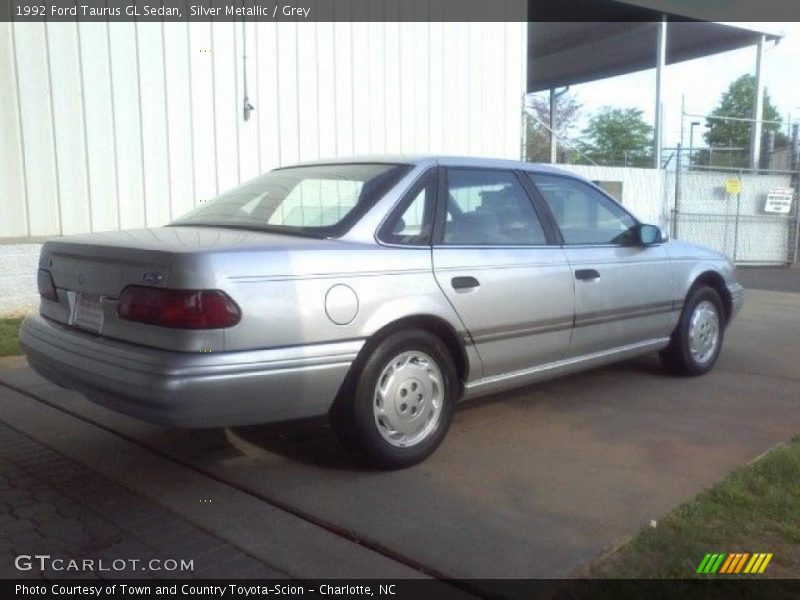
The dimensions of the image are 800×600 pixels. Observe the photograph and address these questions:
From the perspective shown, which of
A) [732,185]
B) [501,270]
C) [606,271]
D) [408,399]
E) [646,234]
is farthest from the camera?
[732,185]

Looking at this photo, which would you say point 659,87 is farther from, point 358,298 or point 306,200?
point 358,298

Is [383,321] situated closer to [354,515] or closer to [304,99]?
[354,515]

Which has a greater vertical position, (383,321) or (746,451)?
(383,321)

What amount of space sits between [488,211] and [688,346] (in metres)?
2.21

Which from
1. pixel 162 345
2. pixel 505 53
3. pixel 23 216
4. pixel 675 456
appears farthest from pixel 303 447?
pixel 505 53

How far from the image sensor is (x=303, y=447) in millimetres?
4379

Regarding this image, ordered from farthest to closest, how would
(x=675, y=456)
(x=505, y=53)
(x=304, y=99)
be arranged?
(x=505, y=53)
(x=304, y=99)
(x=675, y=456)

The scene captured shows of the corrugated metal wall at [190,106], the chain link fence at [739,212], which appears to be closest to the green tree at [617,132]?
the chain link fence at [739,212]

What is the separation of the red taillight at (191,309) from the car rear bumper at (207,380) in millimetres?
128

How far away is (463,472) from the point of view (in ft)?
13.1

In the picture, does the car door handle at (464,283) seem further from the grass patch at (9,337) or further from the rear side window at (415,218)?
the grass patch at (9,337)

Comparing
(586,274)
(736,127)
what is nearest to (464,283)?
(586,274)

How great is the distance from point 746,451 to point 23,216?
22.3 feet

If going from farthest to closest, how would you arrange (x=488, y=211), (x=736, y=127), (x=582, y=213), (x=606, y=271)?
1. (x=736, y=127)
2. (x=582, y=213)
3. (x=606, y=271)
4. (x=488, y=211)
